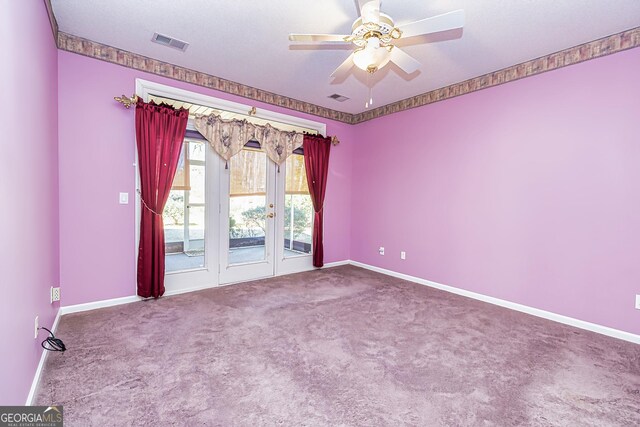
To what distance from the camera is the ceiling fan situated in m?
1.99

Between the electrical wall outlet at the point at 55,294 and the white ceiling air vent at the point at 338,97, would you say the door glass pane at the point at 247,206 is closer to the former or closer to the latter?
the white ceiling air vent at the point at 338,97

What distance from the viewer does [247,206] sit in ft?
14.7

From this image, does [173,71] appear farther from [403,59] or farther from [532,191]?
[532,191]

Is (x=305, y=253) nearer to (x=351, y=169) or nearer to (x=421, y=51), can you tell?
(x=351, y=169)

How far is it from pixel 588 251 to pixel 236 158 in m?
4.29

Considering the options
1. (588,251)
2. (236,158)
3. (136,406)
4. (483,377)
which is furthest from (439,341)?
(236,158)

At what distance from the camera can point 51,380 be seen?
78.2 inches

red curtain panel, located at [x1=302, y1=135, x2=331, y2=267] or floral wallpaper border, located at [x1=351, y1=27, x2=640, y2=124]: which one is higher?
floral wallpaper border, located at [x1=351, y1=27, x2=640, y2=124]

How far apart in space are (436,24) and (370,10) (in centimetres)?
47

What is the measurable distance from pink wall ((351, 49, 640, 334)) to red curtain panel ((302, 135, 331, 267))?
112 centimetres

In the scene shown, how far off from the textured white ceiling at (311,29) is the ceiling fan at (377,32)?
0.51 ft

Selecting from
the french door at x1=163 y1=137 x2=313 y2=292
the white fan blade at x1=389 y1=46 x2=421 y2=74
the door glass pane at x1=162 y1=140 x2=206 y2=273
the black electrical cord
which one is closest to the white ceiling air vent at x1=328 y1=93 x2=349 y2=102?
the french door at x1=163 y1=137 x2=313 y2=292

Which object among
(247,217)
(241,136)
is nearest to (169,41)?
(241,136)

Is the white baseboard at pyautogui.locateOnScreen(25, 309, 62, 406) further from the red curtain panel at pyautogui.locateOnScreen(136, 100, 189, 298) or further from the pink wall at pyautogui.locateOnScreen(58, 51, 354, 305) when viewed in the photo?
the red curtain panel at pyautogui.locateOnScreen(136, 100, 189, 298)
